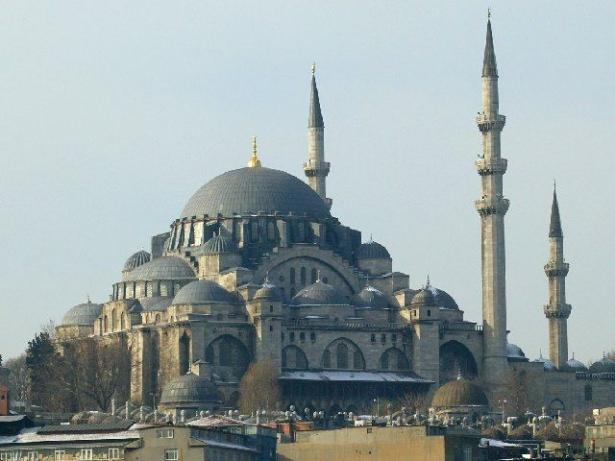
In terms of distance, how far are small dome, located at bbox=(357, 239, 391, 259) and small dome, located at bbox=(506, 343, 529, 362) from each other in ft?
28.5

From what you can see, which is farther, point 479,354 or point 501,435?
point 479,354

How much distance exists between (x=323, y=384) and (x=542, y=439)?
2562 centimetres

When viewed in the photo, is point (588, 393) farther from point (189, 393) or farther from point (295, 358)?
point (189, 393)

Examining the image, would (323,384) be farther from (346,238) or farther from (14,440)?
(14,440)

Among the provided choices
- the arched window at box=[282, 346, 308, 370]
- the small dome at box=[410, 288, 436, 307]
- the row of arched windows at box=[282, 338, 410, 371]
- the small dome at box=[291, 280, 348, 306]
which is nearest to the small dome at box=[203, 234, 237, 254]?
the small dome at box=[291, 280, 348, 306]

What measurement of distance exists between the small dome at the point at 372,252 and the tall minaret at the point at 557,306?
8582 millimetres

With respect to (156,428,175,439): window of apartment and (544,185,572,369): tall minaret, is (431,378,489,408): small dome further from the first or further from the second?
(156,428,175,439): window of apartment

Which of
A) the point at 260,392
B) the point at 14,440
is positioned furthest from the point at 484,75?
the point at 14,440

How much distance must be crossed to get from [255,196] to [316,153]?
627 cm

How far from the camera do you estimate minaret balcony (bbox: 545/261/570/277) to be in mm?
137038

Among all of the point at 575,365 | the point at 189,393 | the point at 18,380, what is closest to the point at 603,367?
the point at 575,365

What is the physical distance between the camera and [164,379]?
4941 inches

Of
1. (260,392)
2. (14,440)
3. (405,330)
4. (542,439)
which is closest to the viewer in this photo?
(14,440)

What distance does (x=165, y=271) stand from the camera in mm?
134125
